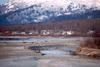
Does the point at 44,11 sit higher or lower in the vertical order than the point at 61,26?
higher

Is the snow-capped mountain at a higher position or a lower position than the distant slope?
higher

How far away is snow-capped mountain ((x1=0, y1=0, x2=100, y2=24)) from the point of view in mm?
4789

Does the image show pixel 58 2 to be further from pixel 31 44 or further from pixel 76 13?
pixel 31 44

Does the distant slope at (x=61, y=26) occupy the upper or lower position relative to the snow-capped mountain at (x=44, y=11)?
lower

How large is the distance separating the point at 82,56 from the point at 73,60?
146mm

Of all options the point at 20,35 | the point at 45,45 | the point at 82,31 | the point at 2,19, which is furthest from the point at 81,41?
the point at 2,19

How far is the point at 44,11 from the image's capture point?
480 cm

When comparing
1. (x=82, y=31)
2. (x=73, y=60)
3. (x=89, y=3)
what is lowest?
(x=73, y=60)

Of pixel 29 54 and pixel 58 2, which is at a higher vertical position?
pixel 58 2

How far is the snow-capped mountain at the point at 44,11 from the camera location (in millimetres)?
4789

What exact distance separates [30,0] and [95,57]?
51.6 inches

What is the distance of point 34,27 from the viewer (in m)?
4.79

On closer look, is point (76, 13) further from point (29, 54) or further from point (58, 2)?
point (29, 54)

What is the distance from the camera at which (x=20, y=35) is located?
4766 millimetres
